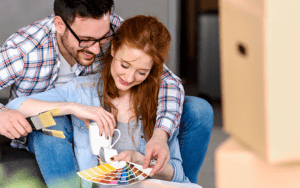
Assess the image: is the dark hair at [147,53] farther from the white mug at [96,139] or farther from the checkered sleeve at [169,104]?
the white mug at [96,139]

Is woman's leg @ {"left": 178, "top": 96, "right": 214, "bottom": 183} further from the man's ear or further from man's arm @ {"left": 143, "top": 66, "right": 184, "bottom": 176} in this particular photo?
the man's ear

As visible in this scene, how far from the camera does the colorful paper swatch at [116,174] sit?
0.98 metres

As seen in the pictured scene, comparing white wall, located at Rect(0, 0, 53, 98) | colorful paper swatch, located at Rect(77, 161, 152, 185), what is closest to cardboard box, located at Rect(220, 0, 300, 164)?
colorful paper swatch, located at Rect(77, 161, 152, 185)

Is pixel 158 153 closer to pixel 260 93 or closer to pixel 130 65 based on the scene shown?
pixel 130 65

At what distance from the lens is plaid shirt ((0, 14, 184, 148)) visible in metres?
1.31

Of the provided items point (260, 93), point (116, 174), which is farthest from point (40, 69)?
point (260, 93)

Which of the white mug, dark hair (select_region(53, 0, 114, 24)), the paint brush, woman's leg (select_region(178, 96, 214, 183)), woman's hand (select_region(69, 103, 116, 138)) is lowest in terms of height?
woman's leg (select_region(178, 96, 214, 183))

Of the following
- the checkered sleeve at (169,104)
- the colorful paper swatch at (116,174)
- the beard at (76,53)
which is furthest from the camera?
the beard at (76,53)

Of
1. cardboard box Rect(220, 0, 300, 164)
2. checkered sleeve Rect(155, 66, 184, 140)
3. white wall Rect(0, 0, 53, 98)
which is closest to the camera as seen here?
cardboard box Rect(220, 0, 300, 164)

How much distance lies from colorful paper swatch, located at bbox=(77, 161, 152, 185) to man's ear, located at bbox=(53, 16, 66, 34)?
0.65m

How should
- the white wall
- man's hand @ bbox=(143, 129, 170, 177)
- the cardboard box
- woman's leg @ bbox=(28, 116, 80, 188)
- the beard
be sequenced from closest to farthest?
the cardboard box
man's hand @ bbox=(143, 129, 170, 177)
woman's leg @ bbox=(28, 116, 80, 188)
the beard
the white wall

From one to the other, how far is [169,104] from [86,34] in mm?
452

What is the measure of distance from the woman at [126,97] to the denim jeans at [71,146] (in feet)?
0.21

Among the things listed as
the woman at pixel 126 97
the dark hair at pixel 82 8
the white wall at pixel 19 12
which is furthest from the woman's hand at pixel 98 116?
the white wall at pixel 19 12
